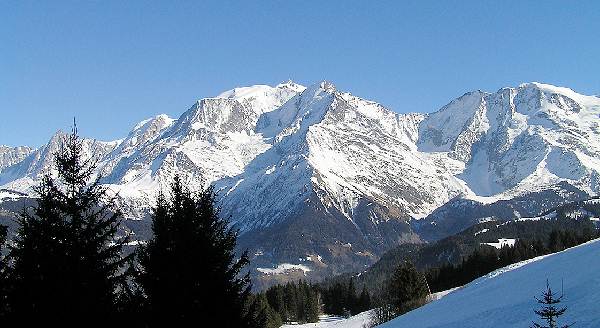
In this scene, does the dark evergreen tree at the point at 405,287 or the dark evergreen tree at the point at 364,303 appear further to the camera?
the dark evergreen tree at the point at 364,303

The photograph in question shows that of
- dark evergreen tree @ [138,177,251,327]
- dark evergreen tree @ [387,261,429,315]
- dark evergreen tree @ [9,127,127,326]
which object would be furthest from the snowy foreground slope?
dark evergreen tree @ [387,261,429,315]

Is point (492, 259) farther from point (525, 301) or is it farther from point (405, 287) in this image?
point (525, 301)

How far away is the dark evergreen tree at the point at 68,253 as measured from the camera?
805 inches

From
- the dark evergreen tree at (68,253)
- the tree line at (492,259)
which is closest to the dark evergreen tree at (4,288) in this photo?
the dark evergreen tree at (68,253)

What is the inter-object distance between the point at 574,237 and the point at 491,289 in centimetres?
12778

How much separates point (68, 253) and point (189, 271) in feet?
15.7

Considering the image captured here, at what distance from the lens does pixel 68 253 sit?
823 inches

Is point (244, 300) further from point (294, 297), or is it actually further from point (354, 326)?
point (294, 297)

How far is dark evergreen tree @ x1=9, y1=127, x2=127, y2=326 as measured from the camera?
20438 millimetres

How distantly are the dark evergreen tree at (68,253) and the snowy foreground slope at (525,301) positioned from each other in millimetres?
15605

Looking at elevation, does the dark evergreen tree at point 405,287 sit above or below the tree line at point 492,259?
below

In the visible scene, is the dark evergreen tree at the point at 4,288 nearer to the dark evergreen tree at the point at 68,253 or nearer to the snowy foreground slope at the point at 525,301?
the dark evergreen tree at the point at 68,253

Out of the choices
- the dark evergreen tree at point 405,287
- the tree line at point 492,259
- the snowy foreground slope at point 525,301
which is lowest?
the snowy foreground slope at point 525,301

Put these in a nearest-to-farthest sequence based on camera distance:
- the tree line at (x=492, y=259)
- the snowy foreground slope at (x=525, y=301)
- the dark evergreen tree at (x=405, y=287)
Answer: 1. the snowy foreground slope at (x=525, y=301)
2. the dark evergreen tree at (x=405, y=287)
3. the tree line at (x=492, y=259)
